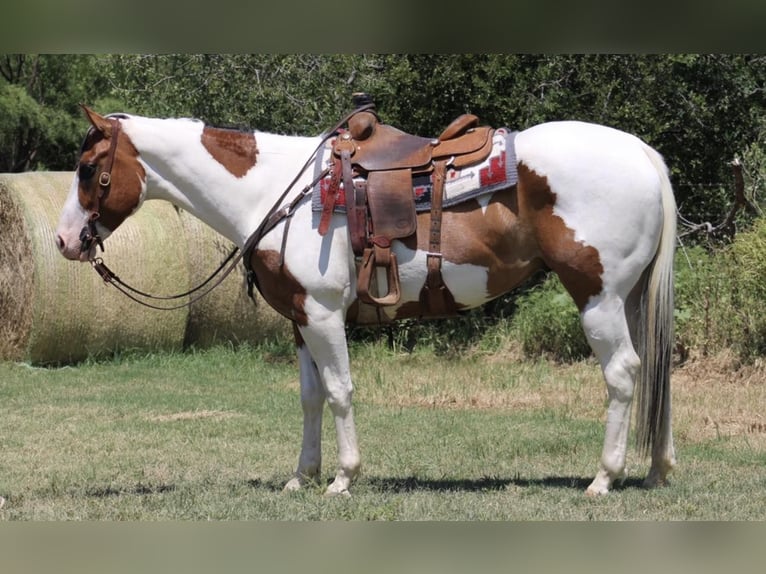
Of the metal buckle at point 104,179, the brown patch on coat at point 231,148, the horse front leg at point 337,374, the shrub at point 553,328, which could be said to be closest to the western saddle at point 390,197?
the horse front leg at point 337,374

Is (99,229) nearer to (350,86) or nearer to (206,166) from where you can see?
(206,166)

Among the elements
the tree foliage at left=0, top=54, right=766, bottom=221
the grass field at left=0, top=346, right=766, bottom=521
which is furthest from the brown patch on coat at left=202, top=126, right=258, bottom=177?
the tree foliage at left=0, top=54, right=766, bottom=221

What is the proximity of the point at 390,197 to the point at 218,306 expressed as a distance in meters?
6.90

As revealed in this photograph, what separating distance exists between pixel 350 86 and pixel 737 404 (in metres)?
6.31

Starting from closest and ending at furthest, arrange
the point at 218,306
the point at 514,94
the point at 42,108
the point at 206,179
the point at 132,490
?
1. the point at 206,179
2. the point at 132,490
3. the point at 514,94
4. the point at 218,306
5. the point at 42,108

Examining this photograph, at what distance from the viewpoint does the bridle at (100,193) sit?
5789mm

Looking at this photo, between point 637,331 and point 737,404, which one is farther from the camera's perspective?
point 737,404

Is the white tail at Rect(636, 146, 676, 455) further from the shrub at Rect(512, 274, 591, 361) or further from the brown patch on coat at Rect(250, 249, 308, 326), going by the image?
the shrub at Rect(512, 274, 591, 361)

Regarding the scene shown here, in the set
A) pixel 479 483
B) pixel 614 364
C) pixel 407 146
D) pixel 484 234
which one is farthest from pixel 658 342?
pixel 407 146

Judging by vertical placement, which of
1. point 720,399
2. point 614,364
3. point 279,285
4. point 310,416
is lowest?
point 720,399

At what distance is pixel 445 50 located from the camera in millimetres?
3762

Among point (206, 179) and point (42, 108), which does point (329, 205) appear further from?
point (42, 108)

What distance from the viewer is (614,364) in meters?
5.62
